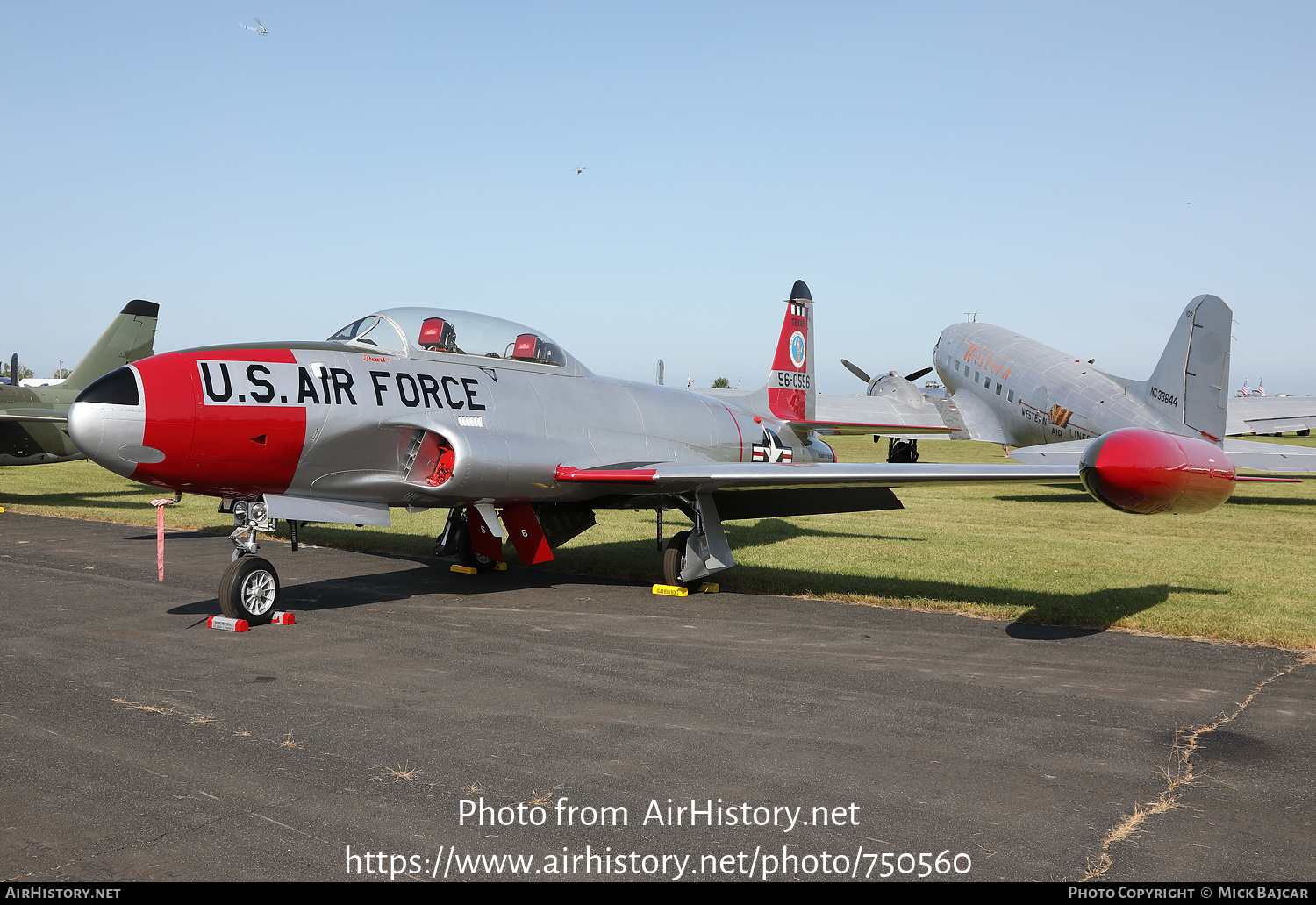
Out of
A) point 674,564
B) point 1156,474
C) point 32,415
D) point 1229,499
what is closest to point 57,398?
point 32,415

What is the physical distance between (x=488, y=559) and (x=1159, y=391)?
16.7 m

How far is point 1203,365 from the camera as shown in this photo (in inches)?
782

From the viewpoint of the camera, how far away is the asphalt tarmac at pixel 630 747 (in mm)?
4148

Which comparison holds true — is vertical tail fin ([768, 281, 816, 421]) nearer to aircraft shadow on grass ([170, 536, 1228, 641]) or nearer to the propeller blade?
aircraft shadow on grass ([170, 536, 1228, 641])

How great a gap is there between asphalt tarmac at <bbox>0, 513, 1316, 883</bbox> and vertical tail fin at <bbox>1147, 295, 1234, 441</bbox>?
13.2 meters

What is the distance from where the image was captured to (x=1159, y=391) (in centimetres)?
2167

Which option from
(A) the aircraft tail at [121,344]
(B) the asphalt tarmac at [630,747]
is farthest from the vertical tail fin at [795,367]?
(A) the aircraft tail at [121,344]

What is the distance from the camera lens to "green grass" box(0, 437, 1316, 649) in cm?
1038

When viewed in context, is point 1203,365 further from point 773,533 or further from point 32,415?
point 32,415

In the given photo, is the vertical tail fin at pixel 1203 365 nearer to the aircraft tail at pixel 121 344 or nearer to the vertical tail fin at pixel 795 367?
the vertical tail fin at pixel 795 367

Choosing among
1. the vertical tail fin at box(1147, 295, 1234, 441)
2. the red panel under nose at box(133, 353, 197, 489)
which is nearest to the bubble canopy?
the red panel under nose at box(133, 353, 197, 489)

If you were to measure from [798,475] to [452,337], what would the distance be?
163 inches

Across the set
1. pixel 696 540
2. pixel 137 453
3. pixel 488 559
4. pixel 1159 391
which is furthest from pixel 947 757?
pixel 1159 391
